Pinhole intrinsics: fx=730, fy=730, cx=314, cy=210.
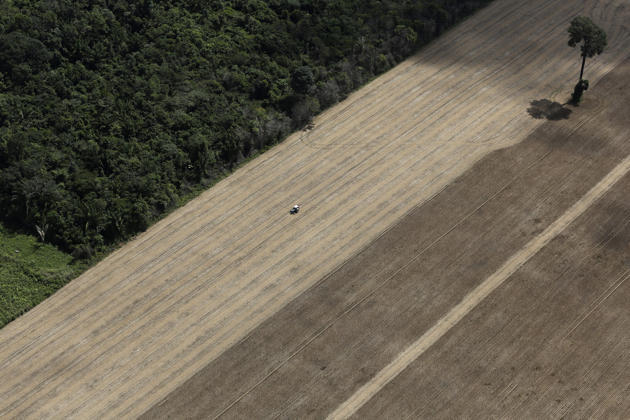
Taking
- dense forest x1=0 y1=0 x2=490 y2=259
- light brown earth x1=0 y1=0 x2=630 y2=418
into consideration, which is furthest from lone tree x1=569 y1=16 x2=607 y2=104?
dense forest x1=0 y1=0 x2=490 y2=259

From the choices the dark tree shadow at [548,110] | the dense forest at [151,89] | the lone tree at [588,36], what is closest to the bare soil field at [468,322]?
the dark tree shadow at [548,110]

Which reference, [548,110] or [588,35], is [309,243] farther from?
[588,35]

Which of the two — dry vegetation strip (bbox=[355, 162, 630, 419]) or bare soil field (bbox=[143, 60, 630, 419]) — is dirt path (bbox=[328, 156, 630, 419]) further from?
dry vegetation strip (bbox=[355, 162, 630, 419])

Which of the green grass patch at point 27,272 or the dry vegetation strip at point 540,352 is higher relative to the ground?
the green grass patch at point 27,272

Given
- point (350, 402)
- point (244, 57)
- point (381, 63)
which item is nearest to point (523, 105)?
point (381, 63)

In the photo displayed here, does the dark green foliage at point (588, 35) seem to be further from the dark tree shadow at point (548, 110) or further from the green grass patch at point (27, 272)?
the green grass patch at point (27, 272)

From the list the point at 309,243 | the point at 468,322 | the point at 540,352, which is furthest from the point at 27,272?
the point at 540,352
